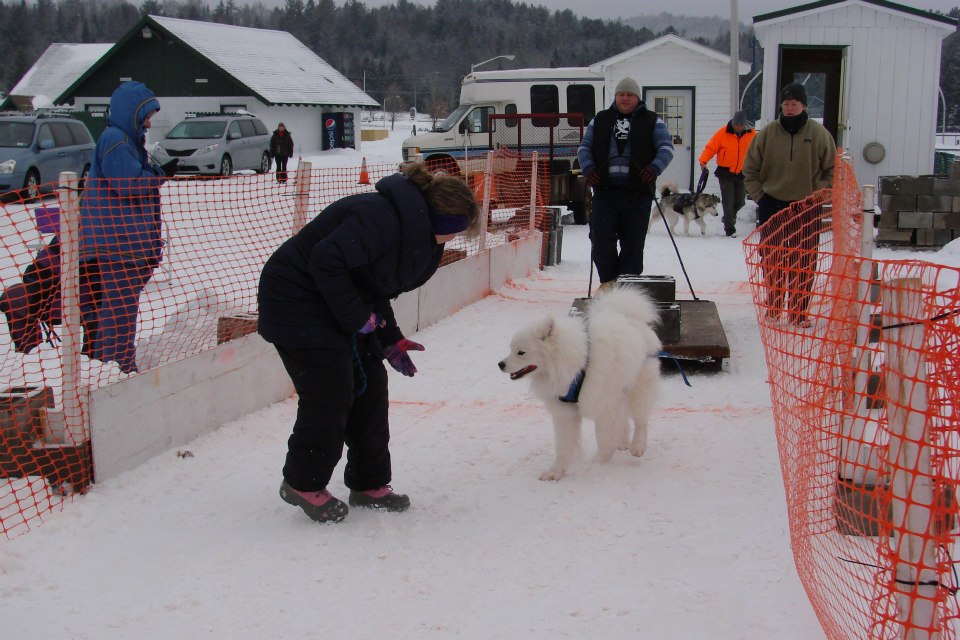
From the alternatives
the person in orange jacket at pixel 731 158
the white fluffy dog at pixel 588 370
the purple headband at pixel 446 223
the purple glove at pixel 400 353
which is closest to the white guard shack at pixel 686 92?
the person in orange jacket at pixel 731 158

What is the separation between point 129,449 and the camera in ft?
13.7

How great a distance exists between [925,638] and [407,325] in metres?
5.41

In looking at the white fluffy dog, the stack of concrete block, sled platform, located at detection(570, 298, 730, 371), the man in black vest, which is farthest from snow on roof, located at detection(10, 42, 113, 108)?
the white fluffy dog

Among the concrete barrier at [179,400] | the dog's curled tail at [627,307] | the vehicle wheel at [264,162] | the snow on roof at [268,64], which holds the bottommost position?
the concrete barrier at [179,400]

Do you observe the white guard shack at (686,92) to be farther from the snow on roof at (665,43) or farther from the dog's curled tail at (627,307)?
the dog's curled tail at (627,307)

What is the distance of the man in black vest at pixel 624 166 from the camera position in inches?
275

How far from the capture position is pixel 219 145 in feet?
71.7

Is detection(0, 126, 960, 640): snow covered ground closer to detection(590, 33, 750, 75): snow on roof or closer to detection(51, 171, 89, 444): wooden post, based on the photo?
detection(51, 171, 89, 444): wooden post

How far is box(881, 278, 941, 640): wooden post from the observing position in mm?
2041

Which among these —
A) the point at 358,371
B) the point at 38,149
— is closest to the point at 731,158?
the point at 358,371

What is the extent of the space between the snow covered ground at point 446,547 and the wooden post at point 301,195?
1.31m

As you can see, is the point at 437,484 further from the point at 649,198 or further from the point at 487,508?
the point at 649,198

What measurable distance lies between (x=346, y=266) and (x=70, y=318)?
1.49m

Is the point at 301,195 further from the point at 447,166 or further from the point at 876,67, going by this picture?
the point at 876,67
